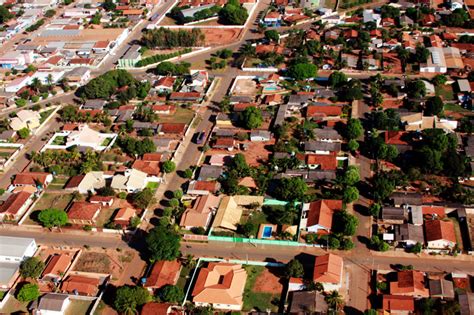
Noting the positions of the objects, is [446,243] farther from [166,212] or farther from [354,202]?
[166,212]

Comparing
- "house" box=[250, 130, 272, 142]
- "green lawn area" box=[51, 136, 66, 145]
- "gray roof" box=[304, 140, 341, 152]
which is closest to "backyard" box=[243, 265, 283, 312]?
"gray roof" box=[304, 140, 341, 152]

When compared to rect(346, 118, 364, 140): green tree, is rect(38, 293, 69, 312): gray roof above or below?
below

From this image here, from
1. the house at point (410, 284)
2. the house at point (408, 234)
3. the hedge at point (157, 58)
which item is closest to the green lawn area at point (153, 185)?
the house at point (408, 234)

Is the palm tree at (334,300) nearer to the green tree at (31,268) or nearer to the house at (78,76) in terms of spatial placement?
the green tree at (31,268)

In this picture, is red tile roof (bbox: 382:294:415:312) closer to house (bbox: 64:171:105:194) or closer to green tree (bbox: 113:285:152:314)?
green tree (bbox: 113:285:152:314)

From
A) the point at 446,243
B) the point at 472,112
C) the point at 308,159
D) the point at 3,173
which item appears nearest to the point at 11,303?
the point at 3,173

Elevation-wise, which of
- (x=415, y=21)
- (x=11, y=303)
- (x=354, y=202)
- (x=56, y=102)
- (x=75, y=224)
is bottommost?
(x=11, y=303)
